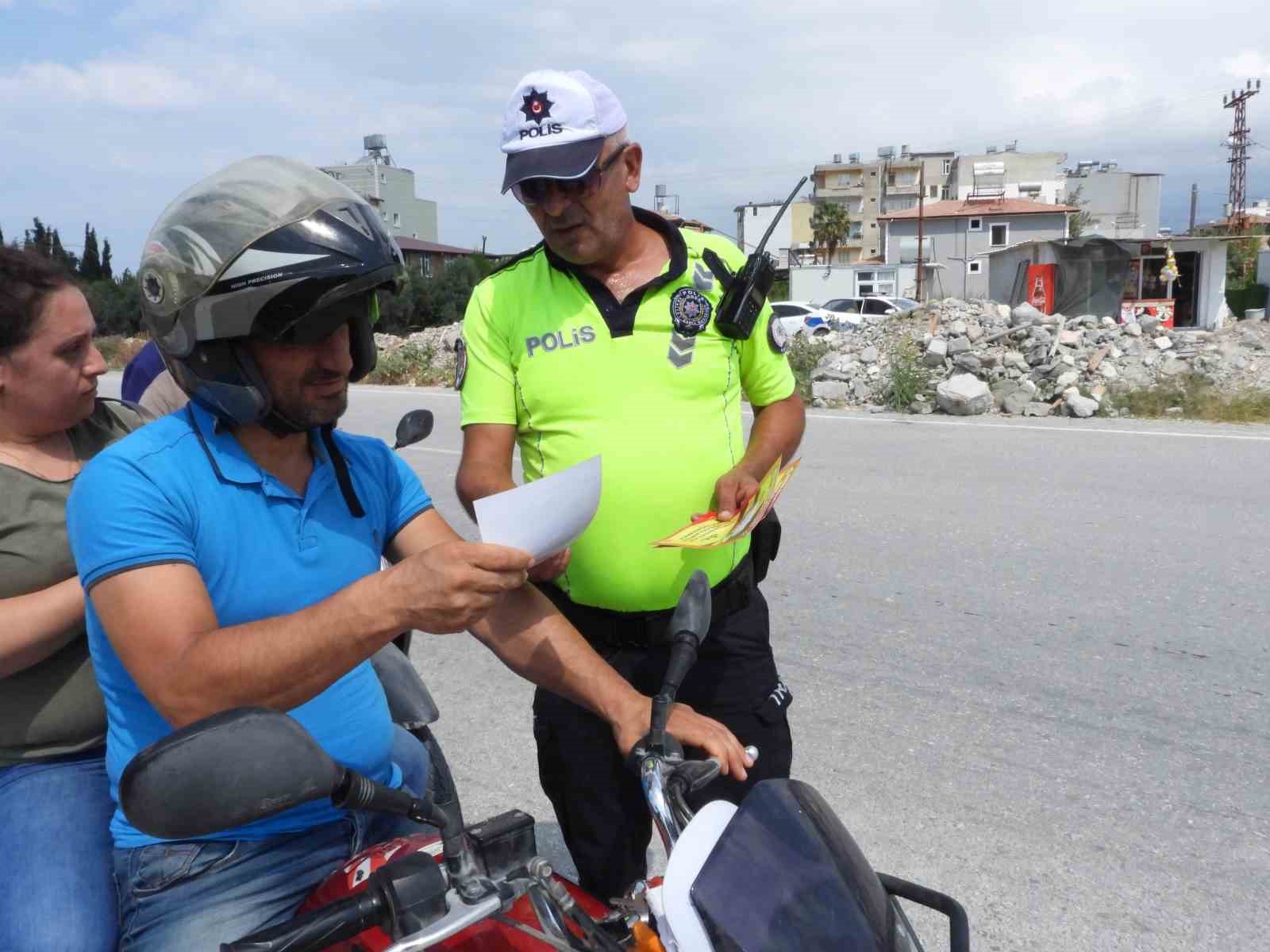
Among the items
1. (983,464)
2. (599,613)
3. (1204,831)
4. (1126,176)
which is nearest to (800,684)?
(1204,831)

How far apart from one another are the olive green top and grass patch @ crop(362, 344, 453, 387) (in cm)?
1724

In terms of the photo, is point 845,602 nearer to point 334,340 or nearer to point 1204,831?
point 1204,831

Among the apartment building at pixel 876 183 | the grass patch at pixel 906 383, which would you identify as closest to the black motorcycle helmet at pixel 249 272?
the grass patch at pixel 906 383

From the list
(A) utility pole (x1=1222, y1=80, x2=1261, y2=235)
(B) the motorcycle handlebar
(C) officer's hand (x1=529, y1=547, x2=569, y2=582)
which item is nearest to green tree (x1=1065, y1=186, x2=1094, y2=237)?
(A) utility pole (x1=1222, y1=80, x2=1261, y2=235)

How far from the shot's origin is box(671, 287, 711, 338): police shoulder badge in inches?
94.3

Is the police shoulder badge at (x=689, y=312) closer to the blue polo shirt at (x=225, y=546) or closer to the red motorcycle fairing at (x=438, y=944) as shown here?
the blue polo shirt at (x=225, y=546)

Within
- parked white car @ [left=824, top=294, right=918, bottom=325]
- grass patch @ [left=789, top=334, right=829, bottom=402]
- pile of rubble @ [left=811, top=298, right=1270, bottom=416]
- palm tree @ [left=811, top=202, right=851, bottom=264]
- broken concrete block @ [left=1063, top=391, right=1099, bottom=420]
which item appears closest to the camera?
broken concrete block @ [left=1063, top=391, right=1099, bottom=420]

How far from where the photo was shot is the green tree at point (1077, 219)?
58325mm

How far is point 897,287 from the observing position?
176 feet

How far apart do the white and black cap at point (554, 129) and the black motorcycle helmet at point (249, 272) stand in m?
0.63

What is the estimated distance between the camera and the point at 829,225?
7044 centimetres

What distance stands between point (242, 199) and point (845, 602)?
13.8 feet

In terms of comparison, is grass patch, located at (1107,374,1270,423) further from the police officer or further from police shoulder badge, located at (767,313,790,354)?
the police officer

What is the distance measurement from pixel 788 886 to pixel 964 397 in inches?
444
